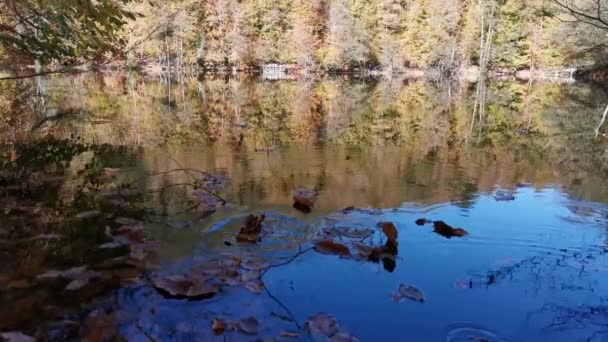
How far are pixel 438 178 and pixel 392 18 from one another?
166 feet

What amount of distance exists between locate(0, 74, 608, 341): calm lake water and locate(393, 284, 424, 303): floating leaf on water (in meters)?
0.08

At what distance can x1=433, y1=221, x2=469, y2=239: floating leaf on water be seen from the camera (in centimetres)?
591

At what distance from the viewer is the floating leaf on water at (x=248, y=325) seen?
372cm

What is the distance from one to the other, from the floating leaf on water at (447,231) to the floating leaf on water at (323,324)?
2.48 m

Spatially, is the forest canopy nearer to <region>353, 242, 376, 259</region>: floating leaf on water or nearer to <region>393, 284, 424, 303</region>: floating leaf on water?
<region>353, 242, 376, 259</region>: floating leaf on water

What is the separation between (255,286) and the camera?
4.44 meters

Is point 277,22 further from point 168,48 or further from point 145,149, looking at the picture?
point 145,149

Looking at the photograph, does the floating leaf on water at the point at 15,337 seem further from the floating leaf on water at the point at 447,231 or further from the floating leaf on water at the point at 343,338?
the floating leaf on water at the point at 447,231

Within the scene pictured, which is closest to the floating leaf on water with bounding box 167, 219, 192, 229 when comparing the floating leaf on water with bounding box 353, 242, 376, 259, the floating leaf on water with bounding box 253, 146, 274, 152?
the floating leaf on water with bounding box 353, 242, 376, 259

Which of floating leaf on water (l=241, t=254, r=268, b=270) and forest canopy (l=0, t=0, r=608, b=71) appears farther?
forest canopy (l=0, t=0, r=608, b=71)

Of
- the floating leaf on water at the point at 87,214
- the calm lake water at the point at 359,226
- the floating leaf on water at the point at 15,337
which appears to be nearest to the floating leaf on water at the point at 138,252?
the calm lake water at the point at 359,226

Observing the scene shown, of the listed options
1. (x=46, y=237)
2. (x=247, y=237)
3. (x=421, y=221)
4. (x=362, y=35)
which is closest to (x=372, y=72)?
(x=362, y=35)

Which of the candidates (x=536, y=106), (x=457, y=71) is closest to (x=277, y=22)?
(x=457, y=71)

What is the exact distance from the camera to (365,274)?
15.8ft
